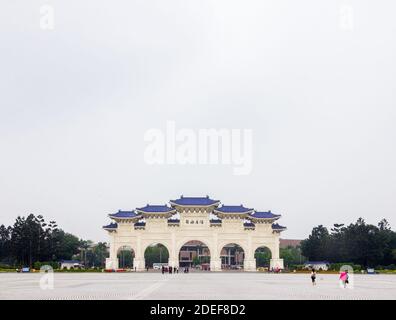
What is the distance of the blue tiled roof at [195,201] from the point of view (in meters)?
69.7

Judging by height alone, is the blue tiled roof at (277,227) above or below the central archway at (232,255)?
above

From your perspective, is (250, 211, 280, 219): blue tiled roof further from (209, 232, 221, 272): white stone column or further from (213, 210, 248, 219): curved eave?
(209, 232, 221, 272): white stone column

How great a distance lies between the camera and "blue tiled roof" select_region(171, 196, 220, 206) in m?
69.7

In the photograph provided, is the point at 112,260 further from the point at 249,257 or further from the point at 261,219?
the point at 261,219

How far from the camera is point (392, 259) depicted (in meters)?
75.3

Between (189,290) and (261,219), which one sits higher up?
(261,219)

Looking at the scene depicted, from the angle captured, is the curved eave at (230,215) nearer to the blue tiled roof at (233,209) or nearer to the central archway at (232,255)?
the blue tiled roof at (233,209)

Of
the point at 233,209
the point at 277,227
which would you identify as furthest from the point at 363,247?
the point at 233,209

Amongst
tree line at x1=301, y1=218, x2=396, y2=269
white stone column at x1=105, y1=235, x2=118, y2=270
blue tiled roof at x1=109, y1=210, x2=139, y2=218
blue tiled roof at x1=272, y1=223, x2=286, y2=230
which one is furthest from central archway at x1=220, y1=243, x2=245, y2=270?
white stone column at x1=105, y1=235, x2=118, y2=270

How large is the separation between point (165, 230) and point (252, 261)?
11529mm

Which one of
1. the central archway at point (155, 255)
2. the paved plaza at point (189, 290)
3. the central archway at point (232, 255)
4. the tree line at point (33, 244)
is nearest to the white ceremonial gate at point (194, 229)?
the tree line at point (33, 244)

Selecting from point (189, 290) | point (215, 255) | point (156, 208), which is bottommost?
point (215, 255)

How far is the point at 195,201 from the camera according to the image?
70.8 m
